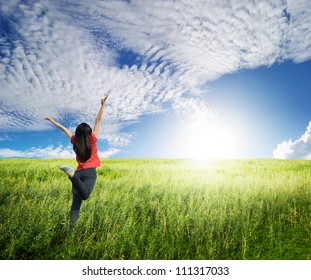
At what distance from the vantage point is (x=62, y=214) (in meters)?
6.92

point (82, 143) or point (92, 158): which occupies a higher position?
point (82, 143)

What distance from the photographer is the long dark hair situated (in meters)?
6.05

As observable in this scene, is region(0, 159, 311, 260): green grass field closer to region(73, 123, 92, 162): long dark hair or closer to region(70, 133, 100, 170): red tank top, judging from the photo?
region(70, 133, 100, 170): red tank top

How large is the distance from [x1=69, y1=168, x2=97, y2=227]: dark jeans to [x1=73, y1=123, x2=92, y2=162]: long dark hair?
0.33 m

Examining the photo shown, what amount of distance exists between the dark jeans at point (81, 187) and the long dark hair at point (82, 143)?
0.33m

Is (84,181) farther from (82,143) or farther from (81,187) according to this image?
(82,143)

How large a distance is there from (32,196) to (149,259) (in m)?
5.51

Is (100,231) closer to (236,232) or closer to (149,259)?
(149,259)

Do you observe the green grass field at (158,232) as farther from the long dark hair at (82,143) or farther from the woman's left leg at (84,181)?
the long dark hair at (82,143)

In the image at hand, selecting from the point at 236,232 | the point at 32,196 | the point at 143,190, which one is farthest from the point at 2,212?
the point at 236,232

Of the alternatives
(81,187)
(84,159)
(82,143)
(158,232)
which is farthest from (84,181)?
(158,232)

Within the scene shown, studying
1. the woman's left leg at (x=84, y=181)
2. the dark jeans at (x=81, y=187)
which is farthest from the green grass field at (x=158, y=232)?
the woman's left leg at (x=84, y=181)

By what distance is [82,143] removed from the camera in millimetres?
6074

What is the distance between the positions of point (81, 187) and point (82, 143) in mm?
959
